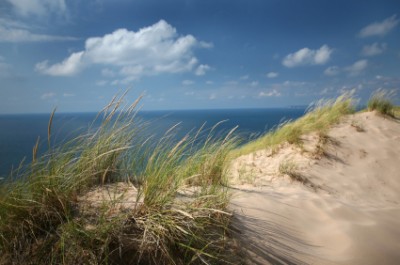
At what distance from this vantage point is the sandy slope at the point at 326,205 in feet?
7.23

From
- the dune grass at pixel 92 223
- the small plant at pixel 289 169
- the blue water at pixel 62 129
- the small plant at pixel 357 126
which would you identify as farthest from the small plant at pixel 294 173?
the small plant at pixel 357 126

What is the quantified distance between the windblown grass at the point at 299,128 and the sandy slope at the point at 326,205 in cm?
22

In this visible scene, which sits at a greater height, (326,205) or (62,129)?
(62,129)

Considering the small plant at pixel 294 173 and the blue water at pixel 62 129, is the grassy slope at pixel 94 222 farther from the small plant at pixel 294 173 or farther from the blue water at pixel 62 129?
the small plant at pixel 294 173

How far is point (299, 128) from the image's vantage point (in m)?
5.93

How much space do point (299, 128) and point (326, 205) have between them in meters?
2.97

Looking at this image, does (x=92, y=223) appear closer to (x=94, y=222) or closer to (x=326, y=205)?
(x=94, y=222)

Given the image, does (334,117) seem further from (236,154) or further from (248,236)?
(248,236)

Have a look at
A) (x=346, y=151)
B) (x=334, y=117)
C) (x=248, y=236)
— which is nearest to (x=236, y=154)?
(x=346, y=151)

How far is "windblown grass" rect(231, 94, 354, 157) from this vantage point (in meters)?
5.77

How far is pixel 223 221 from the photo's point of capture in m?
2.10

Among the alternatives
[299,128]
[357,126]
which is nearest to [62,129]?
[299,128]

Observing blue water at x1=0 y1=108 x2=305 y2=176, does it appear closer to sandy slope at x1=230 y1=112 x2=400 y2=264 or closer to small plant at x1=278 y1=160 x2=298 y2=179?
small plant at x1=278 y1=160 x2=298 y2=179

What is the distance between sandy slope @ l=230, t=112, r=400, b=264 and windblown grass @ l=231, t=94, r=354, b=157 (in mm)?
222
